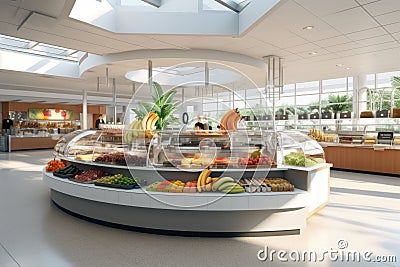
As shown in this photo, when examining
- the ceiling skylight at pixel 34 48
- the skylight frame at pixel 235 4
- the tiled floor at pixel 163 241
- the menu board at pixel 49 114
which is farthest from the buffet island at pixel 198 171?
the menu board at pixel 49 114

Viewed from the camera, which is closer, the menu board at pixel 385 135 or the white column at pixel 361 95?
the menu board at pixel 385 135

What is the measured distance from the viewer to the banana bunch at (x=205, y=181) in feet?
11.1

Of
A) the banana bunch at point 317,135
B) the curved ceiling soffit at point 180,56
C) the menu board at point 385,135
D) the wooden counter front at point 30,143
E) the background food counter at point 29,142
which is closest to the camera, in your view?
the curved ceiling soffit at point 180,56

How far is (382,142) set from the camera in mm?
8008

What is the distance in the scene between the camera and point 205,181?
344cm

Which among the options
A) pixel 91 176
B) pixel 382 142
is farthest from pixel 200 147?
pixel 382 142

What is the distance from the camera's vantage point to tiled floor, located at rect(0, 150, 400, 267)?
2.76 m

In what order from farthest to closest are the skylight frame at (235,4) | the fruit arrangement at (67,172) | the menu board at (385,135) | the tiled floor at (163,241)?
the menu board at (385,135), the skylight frame at (235,4), the fruit arrangement at (67,172), the tiled floor at (163,241)

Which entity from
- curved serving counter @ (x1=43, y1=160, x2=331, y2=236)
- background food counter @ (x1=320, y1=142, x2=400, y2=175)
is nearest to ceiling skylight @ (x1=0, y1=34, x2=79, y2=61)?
curved serving counter @ (x1=43, y1=160, x2=331, y2=236)

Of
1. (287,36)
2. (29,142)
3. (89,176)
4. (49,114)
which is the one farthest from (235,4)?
(49,114)

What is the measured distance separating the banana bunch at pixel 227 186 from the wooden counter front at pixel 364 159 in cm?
624

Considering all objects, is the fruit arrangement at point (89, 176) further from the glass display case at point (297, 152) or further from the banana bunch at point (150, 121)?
the glass display case at point (297, 152)

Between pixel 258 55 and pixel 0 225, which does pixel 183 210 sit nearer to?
pixel 0 225

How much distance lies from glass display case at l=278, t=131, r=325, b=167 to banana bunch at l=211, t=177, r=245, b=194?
0.92 m
